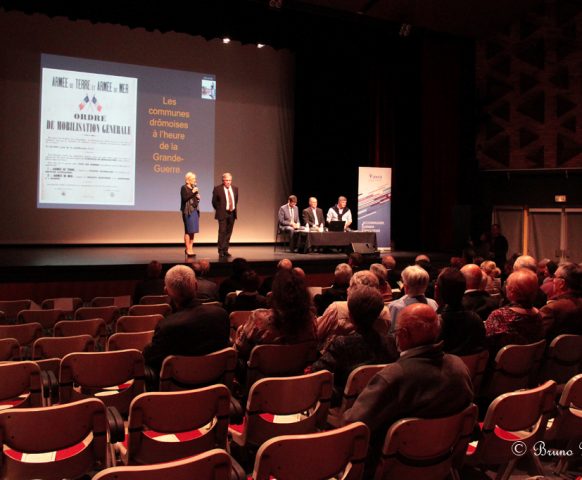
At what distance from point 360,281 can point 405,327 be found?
1.63m

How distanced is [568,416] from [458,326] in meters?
0.71

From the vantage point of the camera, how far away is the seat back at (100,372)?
9.73 ft

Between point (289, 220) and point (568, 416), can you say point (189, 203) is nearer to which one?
point (289, 220)

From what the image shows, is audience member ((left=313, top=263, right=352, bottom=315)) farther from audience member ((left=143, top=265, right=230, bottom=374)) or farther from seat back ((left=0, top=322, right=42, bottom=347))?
seat back ((left=0, top=322, right=42, bottom=347))

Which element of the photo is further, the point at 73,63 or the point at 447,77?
the point at 447,77

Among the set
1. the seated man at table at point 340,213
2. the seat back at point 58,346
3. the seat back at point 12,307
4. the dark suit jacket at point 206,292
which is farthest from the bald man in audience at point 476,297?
the seated man at table at point 340,213

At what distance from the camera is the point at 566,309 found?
3951 millimetres

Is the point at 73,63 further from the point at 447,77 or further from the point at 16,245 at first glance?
the point at 447,77

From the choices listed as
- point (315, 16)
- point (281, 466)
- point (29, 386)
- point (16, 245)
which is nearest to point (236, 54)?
point (315, 16)

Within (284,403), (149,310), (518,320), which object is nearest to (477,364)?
(518,320)

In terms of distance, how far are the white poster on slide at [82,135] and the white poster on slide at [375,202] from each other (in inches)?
175

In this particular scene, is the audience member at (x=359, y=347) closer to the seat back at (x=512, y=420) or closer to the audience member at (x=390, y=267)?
the seat back at (x=512, y=420)

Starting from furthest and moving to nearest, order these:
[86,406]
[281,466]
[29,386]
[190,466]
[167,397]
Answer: [29,386], [167,397], [86,406], [281,466], [190,466]

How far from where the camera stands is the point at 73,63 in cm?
1062
